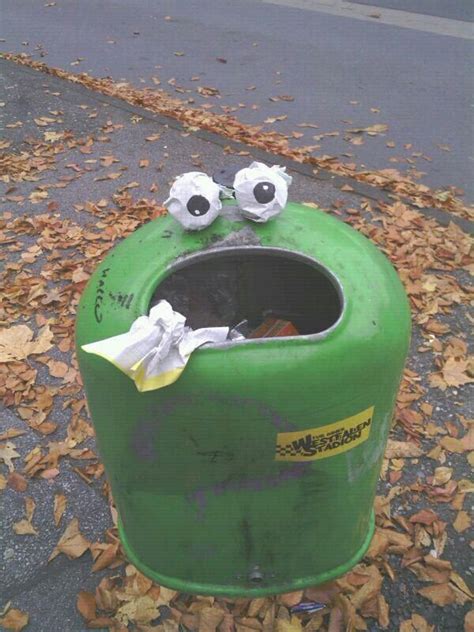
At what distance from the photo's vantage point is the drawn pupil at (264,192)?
1.72m

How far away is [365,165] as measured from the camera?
16.9 feet

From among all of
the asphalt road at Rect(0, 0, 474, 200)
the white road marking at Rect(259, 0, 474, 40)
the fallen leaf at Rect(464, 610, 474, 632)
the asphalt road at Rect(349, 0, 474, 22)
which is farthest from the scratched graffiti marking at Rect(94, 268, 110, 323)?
the asphalt road at Rect(349, 0, 474, 22)

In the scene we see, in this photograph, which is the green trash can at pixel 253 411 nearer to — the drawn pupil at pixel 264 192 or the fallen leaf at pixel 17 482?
the drawn pupil at pixel 264 192

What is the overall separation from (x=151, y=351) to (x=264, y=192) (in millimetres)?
A: 631

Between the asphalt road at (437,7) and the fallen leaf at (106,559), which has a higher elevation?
the asphalt road at (437,7)

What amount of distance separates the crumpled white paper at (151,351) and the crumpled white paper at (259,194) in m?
0.50

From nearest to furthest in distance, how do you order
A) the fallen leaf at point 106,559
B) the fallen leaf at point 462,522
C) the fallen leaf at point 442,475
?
the fallen leaf at point 106,559
the fallen leaf at point 462,522
the fallen leaf at point 442,475

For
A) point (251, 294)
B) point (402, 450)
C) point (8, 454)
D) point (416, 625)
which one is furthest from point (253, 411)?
point (8, 454)

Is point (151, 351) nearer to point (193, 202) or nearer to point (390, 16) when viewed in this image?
point (193, 202)

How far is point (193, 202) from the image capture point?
1699 mm

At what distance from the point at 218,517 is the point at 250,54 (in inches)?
290

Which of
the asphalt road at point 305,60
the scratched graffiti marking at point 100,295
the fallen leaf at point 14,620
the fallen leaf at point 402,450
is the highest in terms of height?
the scratched graffiti marking at point 100,295

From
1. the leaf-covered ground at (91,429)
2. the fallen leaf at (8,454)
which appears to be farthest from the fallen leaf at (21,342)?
the fallen leaf at (8,454)

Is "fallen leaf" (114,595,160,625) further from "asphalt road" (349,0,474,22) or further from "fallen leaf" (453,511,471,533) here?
"asphalt road" (349,0,474,22)
